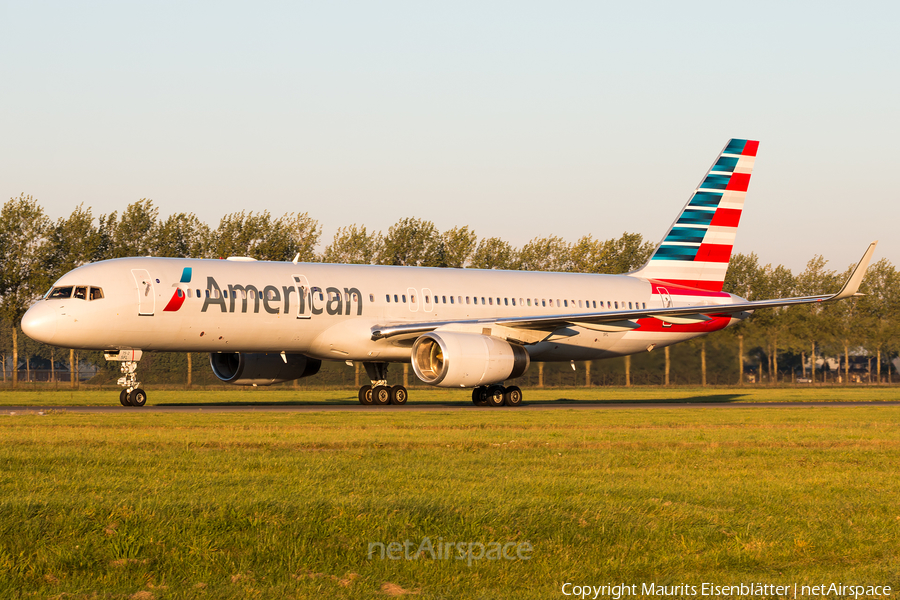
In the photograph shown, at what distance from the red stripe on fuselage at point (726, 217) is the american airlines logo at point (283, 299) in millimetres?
15894

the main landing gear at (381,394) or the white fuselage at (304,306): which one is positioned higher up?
the white fuselage at (304,306)

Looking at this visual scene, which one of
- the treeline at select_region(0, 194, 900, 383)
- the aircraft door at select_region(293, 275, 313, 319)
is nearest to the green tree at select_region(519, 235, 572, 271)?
the treeline at select_region(0, 194, 900, 383)

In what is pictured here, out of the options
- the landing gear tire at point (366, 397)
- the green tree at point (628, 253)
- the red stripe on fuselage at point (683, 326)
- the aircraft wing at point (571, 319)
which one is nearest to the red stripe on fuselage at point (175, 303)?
the aircraft wing at point (571, 319)

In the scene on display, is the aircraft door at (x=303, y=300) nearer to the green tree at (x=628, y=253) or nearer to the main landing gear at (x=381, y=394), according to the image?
the main landing gear at (x=381, y=394)

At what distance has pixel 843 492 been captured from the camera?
10797 mm

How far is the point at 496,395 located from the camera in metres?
31.2

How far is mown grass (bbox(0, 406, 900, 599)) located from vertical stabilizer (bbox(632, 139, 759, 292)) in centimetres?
2320

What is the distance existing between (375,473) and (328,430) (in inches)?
270

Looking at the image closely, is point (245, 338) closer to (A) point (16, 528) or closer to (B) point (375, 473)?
(B) point (375, 473)

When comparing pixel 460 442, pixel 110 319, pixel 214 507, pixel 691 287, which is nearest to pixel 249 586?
pixel 214 507

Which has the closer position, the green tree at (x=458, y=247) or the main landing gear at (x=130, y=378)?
the main landing gear at (x=130, y=378)

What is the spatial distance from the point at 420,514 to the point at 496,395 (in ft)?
73.6

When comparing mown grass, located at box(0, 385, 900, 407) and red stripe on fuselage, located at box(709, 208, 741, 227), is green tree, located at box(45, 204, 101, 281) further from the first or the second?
red stripe on fuselage, located at box(709, 208, 741, 227)

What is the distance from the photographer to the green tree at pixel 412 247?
6062 cm
